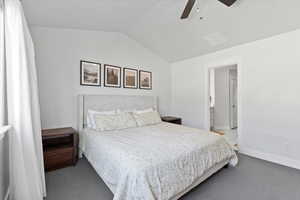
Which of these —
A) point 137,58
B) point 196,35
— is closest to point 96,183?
point 137,58

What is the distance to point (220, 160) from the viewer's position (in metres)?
2.20

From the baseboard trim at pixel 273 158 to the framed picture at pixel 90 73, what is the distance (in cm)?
357

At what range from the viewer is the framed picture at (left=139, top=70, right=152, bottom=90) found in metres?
4.13

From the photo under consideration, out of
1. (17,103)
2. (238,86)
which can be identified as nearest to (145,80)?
(238,86)

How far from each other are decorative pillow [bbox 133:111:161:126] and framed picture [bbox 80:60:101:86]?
116 cm

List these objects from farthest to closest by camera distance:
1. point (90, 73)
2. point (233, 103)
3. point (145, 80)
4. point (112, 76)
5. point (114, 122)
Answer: point (233, 103) → point (145, 80) → point (112, 76) → point (90, 73) → point (114, 122)

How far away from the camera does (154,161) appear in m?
1.52

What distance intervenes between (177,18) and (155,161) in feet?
8.63

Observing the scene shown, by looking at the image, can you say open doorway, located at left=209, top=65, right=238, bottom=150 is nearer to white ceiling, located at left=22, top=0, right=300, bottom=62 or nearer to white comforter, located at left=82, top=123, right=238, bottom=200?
white ceiling, located at left=22, top=0, right=300, bottom=62

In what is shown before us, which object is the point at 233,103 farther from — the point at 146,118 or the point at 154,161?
the point at 154,161

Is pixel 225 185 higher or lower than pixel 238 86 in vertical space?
lower

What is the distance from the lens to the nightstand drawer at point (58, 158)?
7.91 feet

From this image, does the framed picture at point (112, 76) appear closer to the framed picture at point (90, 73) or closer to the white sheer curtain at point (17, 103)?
the framed picture at point (90, 73)

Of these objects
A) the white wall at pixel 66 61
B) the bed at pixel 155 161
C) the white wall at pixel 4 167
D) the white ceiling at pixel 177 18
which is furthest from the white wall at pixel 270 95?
the white wall at pixel 4 167
